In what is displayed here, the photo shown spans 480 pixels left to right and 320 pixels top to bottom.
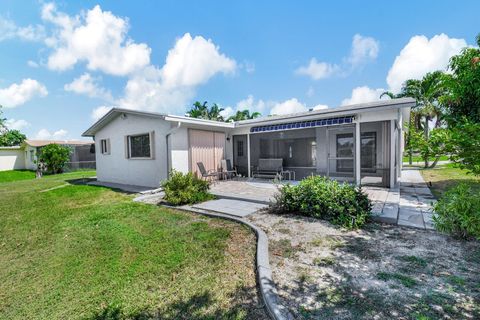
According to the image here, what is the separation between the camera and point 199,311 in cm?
297

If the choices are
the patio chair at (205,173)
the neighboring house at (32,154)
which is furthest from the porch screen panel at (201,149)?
the neighboring house at (32,154)

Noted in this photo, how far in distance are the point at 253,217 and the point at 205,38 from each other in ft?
42.5

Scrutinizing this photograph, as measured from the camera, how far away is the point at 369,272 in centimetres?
366

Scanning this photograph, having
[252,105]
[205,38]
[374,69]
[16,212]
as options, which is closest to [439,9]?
[374,69]

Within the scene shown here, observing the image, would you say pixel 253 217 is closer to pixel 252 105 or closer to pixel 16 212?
pixel 16 212

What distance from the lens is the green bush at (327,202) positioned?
5.98 m

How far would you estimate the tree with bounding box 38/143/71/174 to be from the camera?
23531mm

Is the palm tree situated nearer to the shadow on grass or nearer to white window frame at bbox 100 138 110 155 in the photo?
the shadow on grass

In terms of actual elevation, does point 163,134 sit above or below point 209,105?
below

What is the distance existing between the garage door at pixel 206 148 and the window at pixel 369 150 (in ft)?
29.8

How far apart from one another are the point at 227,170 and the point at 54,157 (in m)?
20.4

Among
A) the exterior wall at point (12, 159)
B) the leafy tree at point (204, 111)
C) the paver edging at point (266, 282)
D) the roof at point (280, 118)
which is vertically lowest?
the paver edging at point (266, 282)

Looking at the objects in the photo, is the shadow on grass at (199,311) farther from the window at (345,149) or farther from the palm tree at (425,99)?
the palm tree at (425,99)

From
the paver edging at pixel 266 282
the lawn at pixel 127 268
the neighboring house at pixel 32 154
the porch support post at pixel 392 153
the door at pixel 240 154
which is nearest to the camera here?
the paver edging at pixel 266 282
